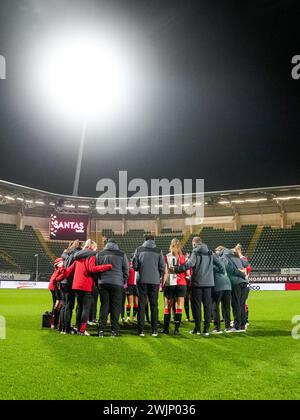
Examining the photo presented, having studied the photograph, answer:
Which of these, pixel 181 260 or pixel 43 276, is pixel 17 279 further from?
pixel 181 260

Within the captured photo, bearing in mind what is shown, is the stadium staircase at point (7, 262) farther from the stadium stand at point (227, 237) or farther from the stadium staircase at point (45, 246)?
the stadium stand at point (227, 237)

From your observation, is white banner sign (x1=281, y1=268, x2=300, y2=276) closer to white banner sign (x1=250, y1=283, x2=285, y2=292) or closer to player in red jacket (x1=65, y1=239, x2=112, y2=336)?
white banner sign (x1=250, y1=283, x2=285, y2=292)

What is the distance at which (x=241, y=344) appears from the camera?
24.6 feet

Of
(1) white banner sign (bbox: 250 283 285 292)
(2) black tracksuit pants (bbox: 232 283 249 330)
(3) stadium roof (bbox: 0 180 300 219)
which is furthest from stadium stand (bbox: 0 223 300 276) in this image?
(2) black tracksuit pants (bbox: 232 283 249 330)

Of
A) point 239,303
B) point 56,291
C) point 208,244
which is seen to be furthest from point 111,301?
point 208,244

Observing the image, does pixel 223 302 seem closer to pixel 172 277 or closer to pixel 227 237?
pixel 172 277

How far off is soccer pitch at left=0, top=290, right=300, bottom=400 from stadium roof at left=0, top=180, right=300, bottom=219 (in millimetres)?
34766

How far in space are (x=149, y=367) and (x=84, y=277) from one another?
334cm

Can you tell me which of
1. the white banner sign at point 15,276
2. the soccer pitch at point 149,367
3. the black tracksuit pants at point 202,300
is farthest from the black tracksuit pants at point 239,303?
the white banner sign at point 15,276

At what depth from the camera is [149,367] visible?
18.0ft

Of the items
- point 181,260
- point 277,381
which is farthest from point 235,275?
point 277,381

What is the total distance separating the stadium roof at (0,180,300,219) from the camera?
138 feet

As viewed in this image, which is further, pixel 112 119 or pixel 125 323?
pixel 112 119
